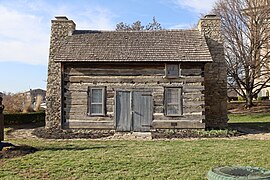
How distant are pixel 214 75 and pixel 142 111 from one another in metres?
5.50

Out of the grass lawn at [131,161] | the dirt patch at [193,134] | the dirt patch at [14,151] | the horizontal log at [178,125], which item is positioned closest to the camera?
the grass lawn at [131,161]

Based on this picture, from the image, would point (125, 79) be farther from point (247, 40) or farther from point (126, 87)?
point (247, 40)

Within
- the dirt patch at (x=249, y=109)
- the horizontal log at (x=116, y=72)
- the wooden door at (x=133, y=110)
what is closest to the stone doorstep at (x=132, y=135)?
the wooden door at (x=133, y=110)

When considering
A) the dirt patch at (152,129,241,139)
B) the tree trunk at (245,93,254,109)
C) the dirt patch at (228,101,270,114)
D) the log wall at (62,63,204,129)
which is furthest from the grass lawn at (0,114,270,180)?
the tree trunk at (245,93,254,109)

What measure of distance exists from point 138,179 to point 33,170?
2.68m

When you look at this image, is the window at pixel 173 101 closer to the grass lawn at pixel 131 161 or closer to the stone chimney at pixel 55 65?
the grass lawn at pixel 131 161

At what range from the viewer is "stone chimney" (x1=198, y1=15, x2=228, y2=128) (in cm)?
1931

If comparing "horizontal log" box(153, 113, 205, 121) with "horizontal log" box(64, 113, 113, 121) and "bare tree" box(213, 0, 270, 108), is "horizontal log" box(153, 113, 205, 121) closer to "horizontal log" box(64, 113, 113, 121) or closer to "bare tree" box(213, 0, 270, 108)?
"horizontal log" box(64, 113, 113, 121)

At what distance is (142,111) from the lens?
55.3ft

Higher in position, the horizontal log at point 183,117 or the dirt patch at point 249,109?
the dirt patch at point 249,109

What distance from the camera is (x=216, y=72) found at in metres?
19.6

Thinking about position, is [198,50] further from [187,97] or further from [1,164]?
[1,164]

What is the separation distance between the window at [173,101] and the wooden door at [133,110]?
0.86m

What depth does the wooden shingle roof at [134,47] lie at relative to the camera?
55.3 feet
